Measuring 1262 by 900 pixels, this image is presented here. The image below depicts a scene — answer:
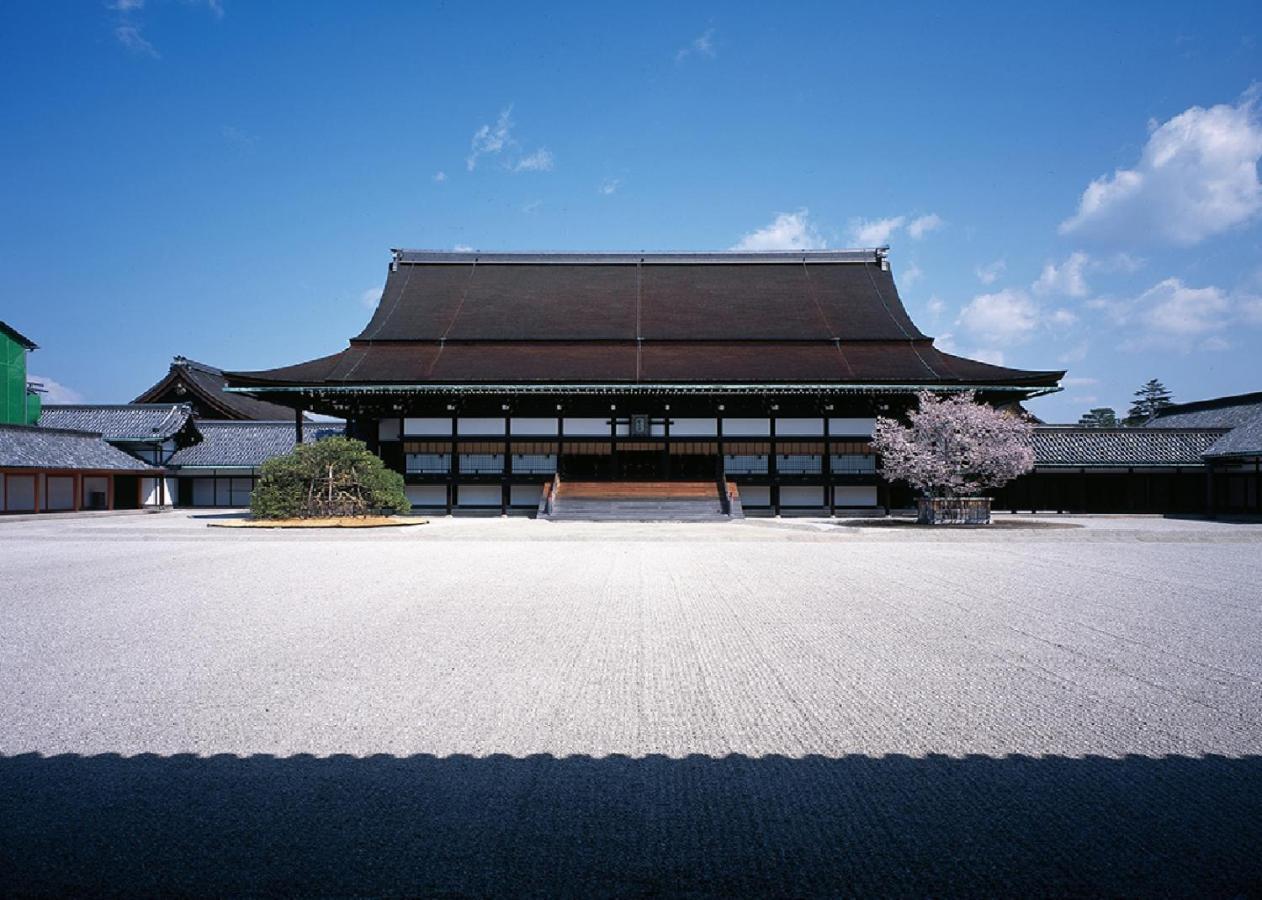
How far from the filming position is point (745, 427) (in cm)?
2553

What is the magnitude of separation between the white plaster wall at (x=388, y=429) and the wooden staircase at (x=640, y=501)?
244 inches

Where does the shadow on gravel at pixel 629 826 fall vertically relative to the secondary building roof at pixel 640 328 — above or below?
below

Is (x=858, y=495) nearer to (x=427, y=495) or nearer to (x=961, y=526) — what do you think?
(x=961, y=526)

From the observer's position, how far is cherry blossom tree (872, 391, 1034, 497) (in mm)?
19812

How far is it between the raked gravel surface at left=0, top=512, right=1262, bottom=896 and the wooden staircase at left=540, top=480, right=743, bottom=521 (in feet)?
43.8

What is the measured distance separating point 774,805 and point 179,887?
225 centimetres

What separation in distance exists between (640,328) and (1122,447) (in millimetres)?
18637

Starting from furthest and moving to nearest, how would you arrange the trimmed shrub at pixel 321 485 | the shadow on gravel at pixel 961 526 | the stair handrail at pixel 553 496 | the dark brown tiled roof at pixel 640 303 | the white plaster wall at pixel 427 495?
the dark brown tiled roof at pixel 640 303 < the white plaster wall at pixel 427 495 < the stair handrail at pixel 553 496 < the trimmed shrub at pixel 321 485 < the shadow on gravel at pixel 961 526

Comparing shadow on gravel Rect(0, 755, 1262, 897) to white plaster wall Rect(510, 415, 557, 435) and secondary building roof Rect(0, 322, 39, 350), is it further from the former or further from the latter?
secondary building roof Rect(0, 322, 39, 350)

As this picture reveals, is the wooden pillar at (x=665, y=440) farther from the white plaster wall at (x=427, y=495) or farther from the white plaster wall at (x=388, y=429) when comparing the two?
the white plaster wall at (x=388, y=429)

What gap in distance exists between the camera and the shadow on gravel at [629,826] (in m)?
2.63

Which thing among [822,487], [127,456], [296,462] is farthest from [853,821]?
[127,456]

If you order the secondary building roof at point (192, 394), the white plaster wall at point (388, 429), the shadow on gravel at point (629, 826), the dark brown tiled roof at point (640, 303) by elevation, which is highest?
the dark brown tiled roof at point (640, 303)

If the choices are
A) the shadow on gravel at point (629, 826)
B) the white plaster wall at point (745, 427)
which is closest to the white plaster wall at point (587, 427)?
the white plaster wall at point (745, 427)
